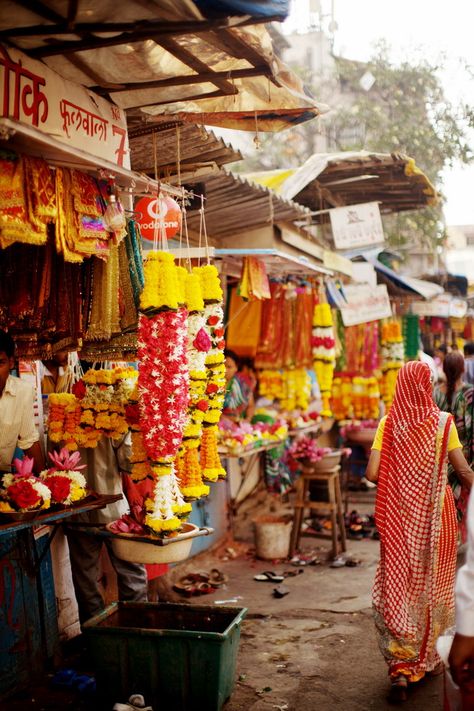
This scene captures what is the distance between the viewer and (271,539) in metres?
8.63

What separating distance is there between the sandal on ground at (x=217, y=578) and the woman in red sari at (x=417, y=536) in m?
2.92

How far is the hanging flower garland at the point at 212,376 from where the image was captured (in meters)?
5.43

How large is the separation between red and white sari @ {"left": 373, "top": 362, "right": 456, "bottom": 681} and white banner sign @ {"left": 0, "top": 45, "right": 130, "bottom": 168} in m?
2.40

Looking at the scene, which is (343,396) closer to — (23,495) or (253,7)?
(23,495)

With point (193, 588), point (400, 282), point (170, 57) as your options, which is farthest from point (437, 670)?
point (400, 282)

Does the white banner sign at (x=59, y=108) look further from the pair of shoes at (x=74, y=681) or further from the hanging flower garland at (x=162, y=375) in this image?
the pair of shoes at (x=74, y=681)

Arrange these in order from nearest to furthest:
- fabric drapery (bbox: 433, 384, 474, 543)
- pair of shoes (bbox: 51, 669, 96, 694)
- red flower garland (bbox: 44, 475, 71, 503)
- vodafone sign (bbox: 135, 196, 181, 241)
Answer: red flower garland (bbox: 44, 475, 71, 503), pair of shoes (bbox: 51, 669, 96, 694), vodafone sign (bbox: 135, 196, 181, 241), fabric drapery (bbox: 433, 384, 474, 543)

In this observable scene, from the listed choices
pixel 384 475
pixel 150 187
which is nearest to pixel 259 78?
pixel 150 187

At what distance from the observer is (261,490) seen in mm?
11352

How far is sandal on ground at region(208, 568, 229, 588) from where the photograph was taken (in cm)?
765

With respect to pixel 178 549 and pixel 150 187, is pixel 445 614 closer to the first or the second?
pixel 178 549

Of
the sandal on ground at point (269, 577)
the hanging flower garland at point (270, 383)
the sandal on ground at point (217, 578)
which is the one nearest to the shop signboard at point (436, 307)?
the hanging flower garland at point (270, 383)

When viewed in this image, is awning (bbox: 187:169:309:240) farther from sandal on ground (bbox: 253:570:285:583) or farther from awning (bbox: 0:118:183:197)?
sandal on ground (bbox: 253:570:285:583)

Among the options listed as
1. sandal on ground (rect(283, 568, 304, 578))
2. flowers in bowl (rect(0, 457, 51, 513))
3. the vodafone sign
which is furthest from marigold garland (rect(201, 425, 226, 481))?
sandal on ground (rect(283, 568, 304, 578))
